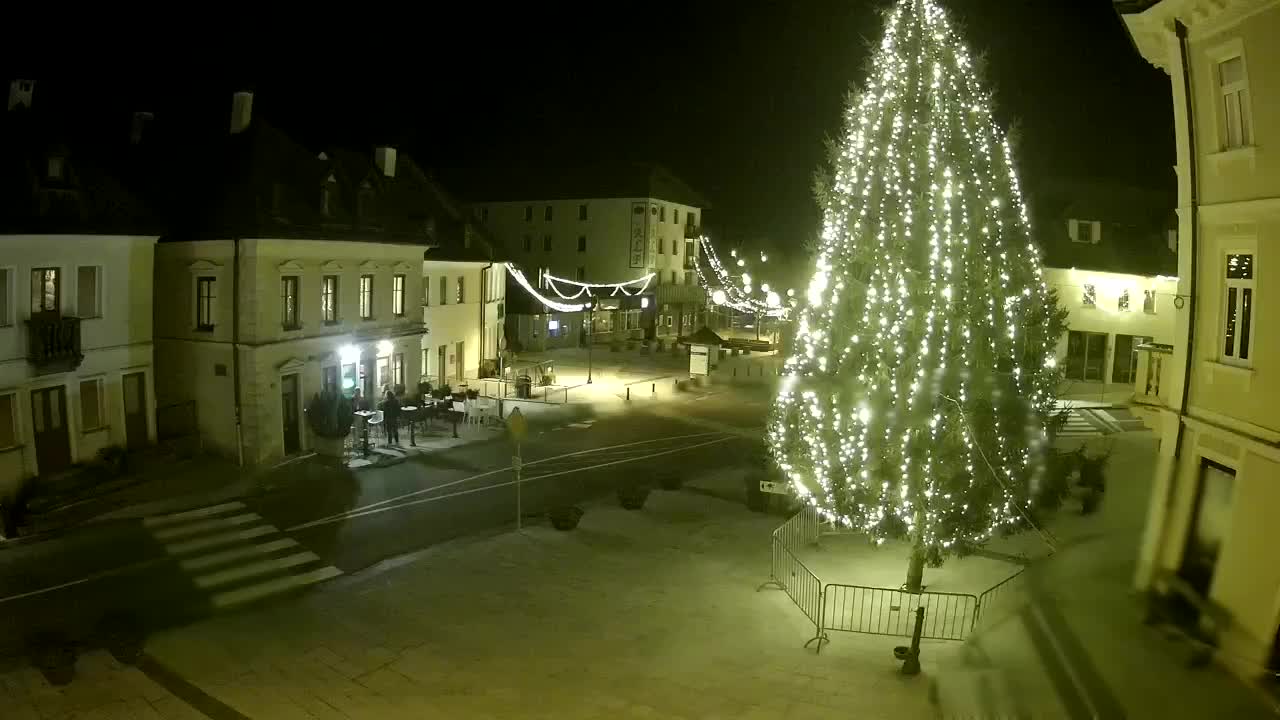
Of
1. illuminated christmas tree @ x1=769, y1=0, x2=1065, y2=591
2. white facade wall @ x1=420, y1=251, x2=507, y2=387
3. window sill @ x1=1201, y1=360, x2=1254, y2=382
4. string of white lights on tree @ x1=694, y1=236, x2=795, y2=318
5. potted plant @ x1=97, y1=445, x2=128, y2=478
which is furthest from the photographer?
string of white lights on tree @ x1=694, y1=236, x2=795, y2=318

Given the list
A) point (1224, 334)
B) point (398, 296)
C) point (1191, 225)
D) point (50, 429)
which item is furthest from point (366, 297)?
point (1224, 334)

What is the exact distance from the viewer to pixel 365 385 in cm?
2948

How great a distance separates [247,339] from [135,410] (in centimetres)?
338

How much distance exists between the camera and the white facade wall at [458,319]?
123 feet

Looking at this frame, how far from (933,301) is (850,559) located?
603cm

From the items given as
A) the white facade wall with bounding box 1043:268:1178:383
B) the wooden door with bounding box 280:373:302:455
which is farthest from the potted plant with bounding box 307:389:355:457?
the white facade wall with bounding box 1043:268:1178:383

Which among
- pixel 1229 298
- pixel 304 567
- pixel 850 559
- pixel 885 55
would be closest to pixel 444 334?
pixel 304 567

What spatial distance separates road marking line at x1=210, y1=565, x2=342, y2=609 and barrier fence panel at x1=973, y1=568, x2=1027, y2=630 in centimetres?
1113

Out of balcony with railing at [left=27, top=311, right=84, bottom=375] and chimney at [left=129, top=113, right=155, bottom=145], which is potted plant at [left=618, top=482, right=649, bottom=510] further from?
chimney at [left=129, top=113, right=155, bottom=145]

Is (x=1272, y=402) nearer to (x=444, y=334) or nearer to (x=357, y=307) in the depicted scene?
(x=357, y=307)

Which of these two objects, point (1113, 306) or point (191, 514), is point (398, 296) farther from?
point (1113, 306)

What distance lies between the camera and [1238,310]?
1251cm

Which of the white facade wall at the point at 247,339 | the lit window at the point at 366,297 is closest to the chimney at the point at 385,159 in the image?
the lit window at the point at 366,297

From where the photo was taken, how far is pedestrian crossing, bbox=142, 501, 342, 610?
15938 mm
